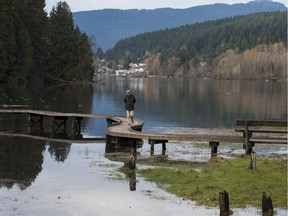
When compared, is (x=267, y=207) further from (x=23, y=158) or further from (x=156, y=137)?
(x=23, y=158)

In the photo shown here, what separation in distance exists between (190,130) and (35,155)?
1981cm

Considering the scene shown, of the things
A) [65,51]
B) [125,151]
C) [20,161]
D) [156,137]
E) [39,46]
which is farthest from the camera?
[65,51]

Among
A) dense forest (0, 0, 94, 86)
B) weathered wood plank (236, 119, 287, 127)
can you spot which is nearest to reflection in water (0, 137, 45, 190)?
weathered wood plank (236, 119, 287, 127)

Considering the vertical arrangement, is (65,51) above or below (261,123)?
above

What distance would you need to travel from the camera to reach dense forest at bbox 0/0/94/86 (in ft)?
333

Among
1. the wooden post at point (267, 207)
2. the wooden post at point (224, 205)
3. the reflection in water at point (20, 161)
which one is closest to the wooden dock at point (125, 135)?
the reflection in water at point (20, 161)

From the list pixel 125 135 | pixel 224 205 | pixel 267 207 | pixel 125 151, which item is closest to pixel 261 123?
pixel 125 135

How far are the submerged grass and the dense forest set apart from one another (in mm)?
74925

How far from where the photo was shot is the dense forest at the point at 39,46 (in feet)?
333

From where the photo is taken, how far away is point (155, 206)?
66.9 ft

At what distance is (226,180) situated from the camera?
23.7m

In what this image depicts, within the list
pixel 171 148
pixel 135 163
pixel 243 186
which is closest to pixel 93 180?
pixel 135 163

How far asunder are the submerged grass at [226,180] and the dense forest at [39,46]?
74925 mm

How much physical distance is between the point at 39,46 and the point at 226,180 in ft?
336
